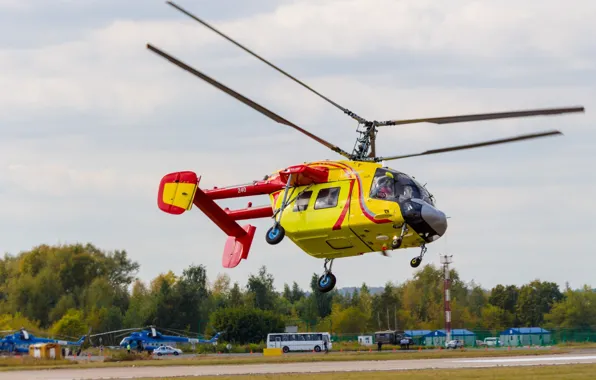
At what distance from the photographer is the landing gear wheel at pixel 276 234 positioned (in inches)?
1328

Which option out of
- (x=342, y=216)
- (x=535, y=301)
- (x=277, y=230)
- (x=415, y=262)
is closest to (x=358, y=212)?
(x=342, y=216)

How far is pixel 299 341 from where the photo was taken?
9138 centimetres

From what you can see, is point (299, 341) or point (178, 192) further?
point (299, 341)

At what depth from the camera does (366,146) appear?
34688 mm

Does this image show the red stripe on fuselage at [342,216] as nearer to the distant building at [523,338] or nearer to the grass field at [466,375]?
the grass field at [466,375]

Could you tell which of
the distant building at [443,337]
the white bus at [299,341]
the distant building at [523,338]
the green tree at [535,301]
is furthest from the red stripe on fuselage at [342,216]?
the green tree at [535,301]

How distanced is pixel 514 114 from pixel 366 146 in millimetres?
7176

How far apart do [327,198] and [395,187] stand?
251 cm

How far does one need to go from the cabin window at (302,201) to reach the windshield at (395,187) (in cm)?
260

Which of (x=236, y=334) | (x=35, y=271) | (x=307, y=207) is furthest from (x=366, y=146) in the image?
(x=35, y=271)

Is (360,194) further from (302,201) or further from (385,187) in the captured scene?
(302,201)

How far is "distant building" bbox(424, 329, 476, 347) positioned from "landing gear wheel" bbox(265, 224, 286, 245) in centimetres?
8185

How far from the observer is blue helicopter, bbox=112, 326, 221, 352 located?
95137 mm

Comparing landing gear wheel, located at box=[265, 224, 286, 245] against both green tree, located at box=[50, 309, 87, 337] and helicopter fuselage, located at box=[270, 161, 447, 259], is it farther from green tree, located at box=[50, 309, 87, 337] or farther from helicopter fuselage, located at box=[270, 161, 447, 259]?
green tree, located at box=[50, 309, 87, 337]
